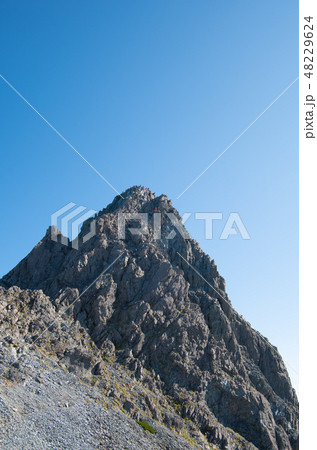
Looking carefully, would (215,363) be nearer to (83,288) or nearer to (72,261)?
(83,288)

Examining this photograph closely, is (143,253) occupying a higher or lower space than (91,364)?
higher

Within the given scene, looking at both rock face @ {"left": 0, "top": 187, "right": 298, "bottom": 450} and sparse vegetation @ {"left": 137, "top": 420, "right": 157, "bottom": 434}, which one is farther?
rock face @ {"left": 0, "top": 187, "right": 298, "bottom": 450}

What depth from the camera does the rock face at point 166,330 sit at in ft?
260

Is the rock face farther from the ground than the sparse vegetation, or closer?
farther from the ground

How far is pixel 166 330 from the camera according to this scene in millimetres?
91562

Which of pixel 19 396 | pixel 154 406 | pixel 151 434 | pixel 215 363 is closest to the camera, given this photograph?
pixel 19 396

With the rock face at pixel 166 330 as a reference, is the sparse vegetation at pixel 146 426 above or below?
below

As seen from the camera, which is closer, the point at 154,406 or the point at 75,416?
the point at 75,416

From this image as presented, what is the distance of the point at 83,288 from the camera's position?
308 ft

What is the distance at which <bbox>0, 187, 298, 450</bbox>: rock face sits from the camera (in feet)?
260

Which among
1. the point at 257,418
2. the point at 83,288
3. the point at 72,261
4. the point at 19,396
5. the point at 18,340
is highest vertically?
the point at 72,261
